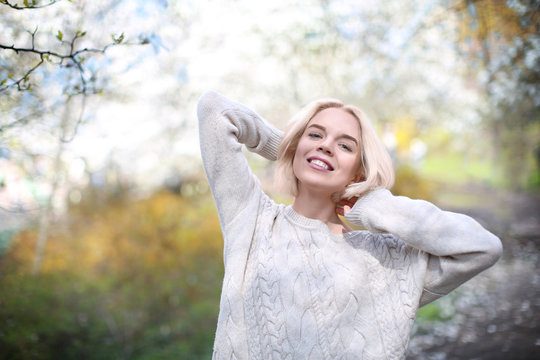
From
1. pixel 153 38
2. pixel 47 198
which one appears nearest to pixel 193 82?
pixel 47 198

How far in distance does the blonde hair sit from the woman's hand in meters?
0.03

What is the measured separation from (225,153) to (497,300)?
400 centimetres

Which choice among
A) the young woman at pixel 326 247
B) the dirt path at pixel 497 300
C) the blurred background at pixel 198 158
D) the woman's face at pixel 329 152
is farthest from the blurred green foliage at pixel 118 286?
the woman's face at pixel 329 152

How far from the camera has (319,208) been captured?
1.44 meters

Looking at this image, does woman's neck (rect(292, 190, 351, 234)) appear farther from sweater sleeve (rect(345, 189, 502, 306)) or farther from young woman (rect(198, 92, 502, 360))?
sweater sleeve (rect(345, 189, 502, 306))

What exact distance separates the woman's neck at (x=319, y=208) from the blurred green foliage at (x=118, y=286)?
289cm

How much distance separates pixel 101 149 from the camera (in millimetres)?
5055

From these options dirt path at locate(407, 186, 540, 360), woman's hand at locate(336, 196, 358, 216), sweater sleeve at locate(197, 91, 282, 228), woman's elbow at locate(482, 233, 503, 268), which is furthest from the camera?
dirt path at locate(407, 186, 540, 360)

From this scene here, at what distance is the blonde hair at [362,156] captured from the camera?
136 cm

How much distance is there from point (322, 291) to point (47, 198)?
4363 millimetres

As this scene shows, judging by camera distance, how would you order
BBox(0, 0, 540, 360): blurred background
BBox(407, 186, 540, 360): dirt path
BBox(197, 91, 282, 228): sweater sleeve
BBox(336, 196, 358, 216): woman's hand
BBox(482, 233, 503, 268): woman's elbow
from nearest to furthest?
BBox(482, 233, 503, 268): woman's elbow
BBox(197, 91, 282, 228): sweater sleeve
BBox(336, 196, 358, 216): woman's hand
BBox(407, 186, 540, 360): dirt path
BBox(0, 0, 540, 360): blurred background

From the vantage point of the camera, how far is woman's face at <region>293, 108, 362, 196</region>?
1.36 m

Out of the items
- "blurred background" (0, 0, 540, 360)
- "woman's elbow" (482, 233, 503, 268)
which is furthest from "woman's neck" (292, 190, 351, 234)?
"blurred background" (0, 0, 540, 360)

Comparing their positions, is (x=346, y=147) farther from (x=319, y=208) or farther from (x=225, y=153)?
(x=225, y=153)
